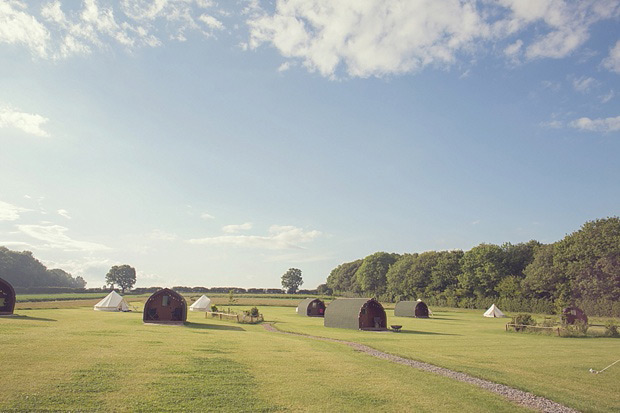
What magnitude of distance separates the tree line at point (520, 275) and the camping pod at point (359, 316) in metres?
54.6

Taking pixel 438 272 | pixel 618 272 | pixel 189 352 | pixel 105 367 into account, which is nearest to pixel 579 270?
pixel 618 272

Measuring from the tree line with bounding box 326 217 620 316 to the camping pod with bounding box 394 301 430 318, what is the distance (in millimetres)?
31009

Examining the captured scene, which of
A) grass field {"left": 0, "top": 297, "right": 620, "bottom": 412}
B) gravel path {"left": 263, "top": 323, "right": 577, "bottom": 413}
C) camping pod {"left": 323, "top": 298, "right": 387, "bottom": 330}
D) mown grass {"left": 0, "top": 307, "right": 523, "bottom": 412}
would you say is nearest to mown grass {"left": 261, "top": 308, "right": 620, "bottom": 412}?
grass field {"left": 0, "top": 297, "right": 620, "bottom": 412}

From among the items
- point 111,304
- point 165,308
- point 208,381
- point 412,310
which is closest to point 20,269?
point 111,304

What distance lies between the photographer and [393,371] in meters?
26.0

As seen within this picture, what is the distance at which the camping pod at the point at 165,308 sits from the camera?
56875mm

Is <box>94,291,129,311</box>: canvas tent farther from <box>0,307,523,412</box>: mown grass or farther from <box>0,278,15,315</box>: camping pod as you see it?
<box>0,307,523,412</box>: mown grass

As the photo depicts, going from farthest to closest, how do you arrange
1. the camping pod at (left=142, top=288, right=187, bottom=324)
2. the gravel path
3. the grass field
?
the camping pod at (left=142, top=288, right=187, bottom=324) < the gravel path < the grass field

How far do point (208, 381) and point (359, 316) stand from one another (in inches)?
1501

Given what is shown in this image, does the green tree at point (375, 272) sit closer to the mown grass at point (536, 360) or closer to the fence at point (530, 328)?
the fence at point (530, 328)

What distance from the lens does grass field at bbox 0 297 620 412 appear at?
18234 mm

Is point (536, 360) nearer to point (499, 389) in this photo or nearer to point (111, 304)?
point (499, 389)

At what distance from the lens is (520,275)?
12350cm

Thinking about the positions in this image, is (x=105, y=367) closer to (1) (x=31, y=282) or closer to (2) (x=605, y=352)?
(2) (x=605, y=352)
